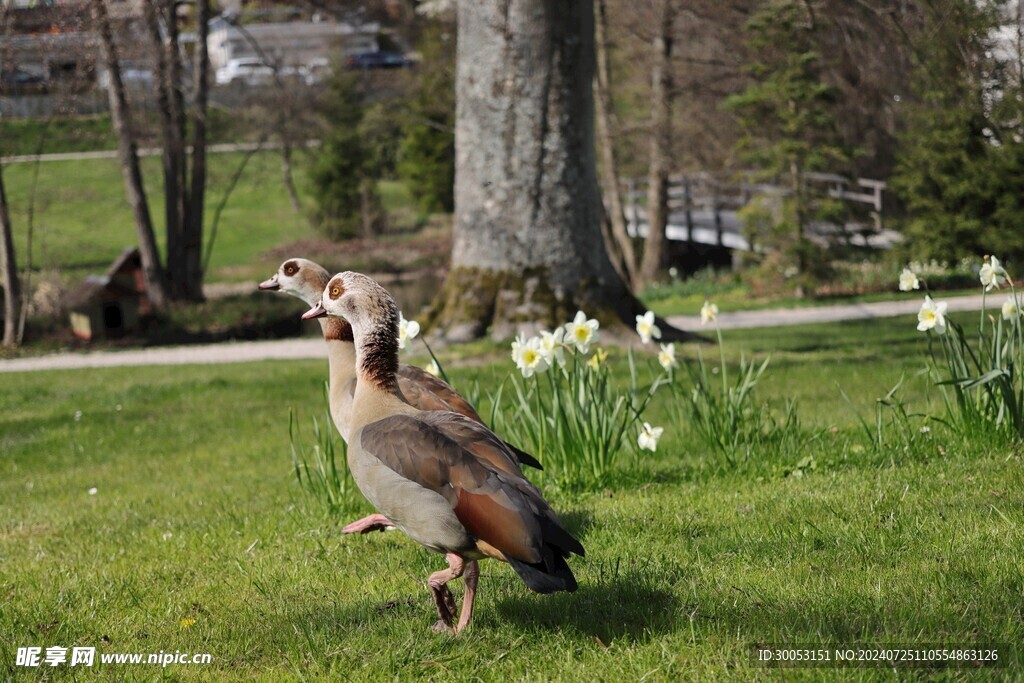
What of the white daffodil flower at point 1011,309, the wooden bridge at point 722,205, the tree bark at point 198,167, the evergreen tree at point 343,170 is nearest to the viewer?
the white daffodil flower at point 1011,309

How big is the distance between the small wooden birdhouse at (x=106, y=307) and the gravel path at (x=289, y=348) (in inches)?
60.6

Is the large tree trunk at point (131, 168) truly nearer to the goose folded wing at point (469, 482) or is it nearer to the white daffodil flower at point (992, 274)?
the white daffodil flower at point (992, 274)

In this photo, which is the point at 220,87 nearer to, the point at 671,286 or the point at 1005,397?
the point at 671,286

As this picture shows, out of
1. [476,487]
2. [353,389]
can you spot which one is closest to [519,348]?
[353,389]

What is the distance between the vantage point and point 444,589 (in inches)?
141

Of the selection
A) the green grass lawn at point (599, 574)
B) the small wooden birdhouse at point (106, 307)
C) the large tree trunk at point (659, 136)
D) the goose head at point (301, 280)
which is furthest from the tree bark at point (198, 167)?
the goose head at point (301, 280)

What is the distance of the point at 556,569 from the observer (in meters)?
3.23

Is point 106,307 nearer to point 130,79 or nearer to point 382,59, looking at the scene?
point 130,79

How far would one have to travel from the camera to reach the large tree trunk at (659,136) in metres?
22.7

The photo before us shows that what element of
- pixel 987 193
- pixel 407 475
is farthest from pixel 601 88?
pixel 407 475

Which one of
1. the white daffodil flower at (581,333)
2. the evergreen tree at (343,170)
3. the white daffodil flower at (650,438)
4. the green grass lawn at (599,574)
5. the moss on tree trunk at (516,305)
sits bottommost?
the green grass lawn at (599,574)

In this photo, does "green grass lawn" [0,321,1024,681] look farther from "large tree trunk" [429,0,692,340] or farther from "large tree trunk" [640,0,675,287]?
"large tree trunk" [640,0,675,287]

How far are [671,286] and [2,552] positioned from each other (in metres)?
19.8

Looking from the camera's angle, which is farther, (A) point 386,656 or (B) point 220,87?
(B) point 220,87
